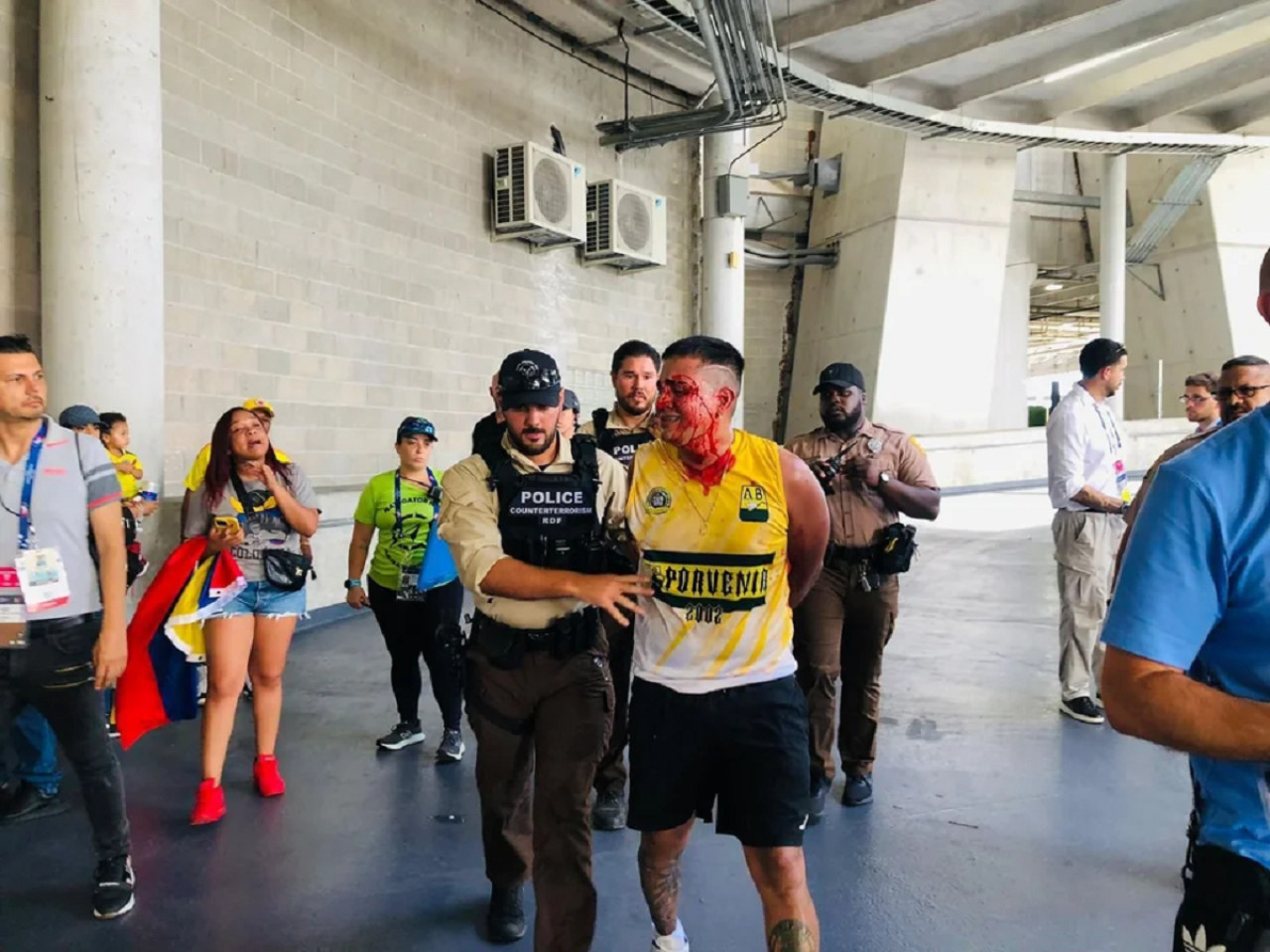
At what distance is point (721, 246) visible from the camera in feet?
38.5

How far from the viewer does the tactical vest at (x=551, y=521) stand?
239cm

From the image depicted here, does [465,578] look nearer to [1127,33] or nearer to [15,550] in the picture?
[15,550]

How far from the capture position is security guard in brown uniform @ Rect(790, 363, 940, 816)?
133 inches

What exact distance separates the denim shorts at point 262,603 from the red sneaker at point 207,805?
2.08ft

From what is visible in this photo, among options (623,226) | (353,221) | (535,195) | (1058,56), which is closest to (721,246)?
(623,226)

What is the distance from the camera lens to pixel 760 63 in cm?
848

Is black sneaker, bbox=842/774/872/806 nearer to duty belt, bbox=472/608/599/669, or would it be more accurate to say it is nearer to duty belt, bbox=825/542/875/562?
duty belt, bbox=825/542/875/562

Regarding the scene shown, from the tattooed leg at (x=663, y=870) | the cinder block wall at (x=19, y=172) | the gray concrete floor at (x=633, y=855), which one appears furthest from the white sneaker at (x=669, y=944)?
the cinder block wall at (x=19, y=172)

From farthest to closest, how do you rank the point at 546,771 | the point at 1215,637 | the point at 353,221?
the point at 353,221
the point at 546,771
the point at 1215,637

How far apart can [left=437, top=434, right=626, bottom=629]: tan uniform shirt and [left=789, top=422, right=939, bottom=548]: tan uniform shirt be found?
1.19 meters

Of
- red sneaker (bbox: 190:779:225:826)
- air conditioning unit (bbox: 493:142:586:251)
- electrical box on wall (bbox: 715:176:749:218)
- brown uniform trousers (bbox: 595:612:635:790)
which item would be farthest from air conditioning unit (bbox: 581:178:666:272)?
red sneaker (bbox: 190:779:225:826)

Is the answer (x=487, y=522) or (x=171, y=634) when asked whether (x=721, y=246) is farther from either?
(x=487, y=522)

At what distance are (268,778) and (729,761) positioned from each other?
235cm

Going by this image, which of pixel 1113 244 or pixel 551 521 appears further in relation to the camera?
pixel 1113 244
